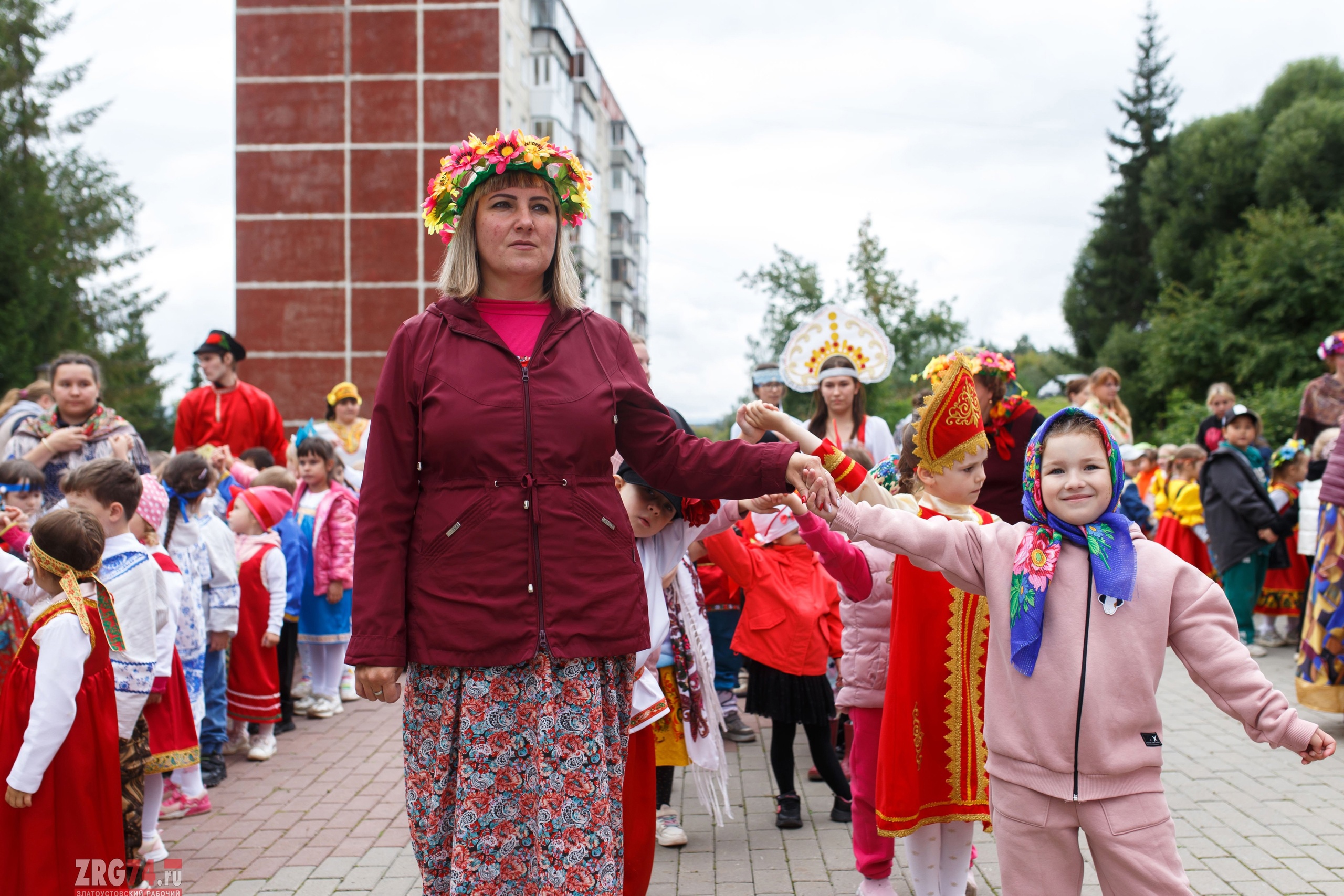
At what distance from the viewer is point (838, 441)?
6461 mm

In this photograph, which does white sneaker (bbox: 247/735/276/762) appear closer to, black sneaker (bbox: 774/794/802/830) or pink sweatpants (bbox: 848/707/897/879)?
black sneaker (bbox: 774/794/802/830)

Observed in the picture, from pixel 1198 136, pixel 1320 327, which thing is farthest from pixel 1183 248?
pixel 1320 327

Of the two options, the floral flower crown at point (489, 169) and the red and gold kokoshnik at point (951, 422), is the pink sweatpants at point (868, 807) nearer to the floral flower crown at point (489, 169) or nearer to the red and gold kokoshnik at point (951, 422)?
the red and gold kokoshnik at point (951, 422)

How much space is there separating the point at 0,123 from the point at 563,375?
106 ft

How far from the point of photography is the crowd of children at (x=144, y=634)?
360 centimetres

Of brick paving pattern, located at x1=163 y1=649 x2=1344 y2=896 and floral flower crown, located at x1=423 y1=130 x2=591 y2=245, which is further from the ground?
floral flower crown, located at x1=423 y1=130 x2=591 y2=245

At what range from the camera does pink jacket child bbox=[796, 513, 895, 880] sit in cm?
379

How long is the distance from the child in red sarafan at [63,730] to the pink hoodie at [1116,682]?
8.86 feet

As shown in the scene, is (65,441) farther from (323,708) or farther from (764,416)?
(764,416)

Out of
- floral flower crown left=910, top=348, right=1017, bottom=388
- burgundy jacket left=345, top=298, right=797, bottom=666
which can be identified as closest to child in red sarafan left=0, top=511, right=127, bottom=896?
burgundy jacket left=345, top=298, right=797, bottom=666

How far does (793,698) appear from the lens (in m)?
4.94

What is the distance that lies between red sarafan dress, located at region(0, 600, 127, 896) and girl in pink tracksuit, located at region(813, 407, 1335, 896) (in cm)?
268

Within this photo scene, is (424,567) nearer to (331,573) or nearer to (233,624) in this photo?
(233,624)

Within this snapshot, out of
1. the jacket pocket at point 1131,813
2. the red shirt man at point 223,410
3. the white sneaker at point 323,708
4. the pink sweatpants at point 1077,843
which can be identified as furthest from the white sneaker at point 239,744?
the jacket pocket at point 1131,813
